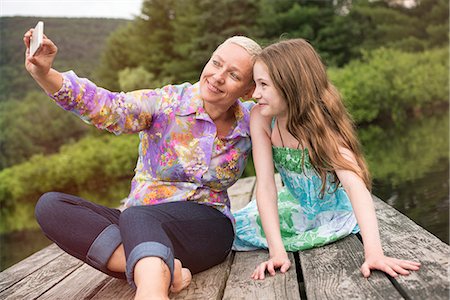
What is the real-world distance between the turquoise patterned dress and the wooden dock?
6 centimetres

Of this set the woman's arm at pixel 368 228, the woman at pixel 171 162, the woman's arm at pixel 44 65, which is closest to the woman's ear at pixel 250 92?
the woman at pixel 171 162

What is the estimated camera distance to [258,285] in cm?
208

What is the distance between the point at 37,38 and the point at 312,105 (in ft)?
3.65

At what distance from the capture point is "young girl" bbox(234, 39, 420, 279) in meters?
2.35

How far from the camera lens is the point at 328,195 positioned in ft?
8.87

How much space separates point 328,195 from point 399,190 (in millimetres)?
3352

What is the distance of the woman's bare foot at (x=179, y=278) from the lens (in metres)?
2.07

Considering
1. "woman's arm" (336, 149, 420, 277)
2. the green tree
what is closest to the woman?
"woman's arm" (336, 149, 420, 277)

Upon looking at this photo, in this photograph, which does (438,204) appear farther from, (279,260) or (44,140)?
(44,140)

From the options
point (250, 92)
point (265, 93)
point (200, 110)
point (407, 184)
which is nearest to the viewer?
point (265, 93)

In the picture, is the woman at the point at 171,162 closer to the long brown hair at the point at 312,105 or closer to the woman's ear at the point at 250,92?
the woman's ear at the point at 250,92

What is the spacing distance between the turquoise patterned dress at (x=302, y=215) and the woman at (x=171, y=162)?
183 mm

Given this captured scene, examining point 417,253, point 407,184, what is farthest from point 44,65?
point 407,184

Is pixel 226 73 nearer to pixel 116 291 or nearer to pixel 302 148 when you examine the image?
pixel 302 148
